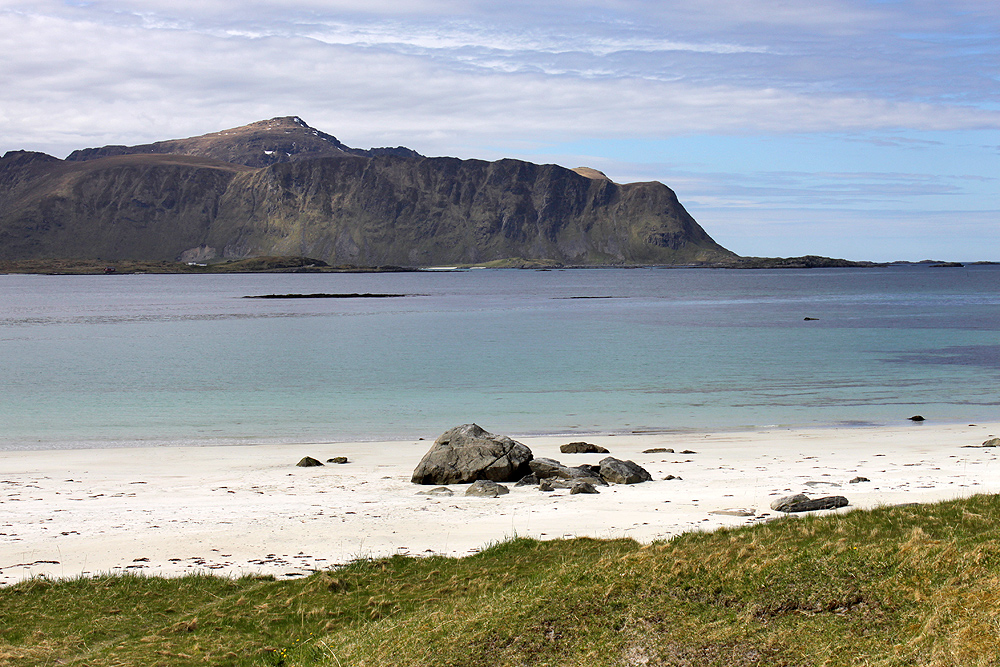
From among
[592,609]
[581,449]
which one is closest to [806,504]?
[592,609]

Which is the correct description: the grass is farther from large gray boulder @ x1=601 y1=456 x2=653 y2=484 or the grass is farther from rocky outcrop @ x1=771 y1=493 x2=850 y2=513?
large gray boulder @ x1=601 y1=456 x2=653 y2=484

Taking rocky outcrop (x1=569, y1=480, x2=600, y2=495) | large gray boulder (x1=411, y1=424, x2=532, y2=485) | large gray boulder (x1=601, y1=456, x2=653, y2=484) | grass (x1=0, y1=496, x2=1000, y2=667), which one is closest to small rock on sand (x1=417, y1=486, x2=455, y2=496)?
large gray boulder (x1=411, y1=424, x2=532, y2=485)

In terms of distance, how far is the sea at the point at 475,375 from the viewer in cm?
3128

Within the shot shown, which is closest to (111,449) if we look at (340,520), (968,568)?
A: (340,520)

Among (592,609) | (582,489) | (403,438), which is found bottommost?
(403,438)

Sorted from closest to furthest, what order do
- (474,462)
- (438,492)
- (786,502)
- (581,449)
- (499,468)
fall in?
(786,502) → (438,492) → (499,468) → (474,462) → (581,449)

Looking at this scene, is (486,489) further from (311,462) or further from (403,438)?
(403,438)

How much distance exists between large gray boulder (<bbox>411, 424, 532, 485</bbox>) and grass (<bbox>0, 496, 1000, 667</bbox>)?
660cm

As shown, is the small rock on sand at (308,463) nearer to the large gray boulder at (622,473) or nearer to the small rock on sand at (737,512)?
the large gray boulder at (622,473)

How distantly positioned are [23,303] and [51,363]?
9152 cm

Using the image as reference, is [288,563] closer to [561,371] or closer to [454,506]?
[454,506]

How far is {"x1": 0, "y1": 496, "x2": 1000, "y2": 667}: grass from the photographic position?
734 cm

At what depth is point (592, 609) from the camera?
8094 mm

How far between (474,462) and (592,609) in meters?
10.4
